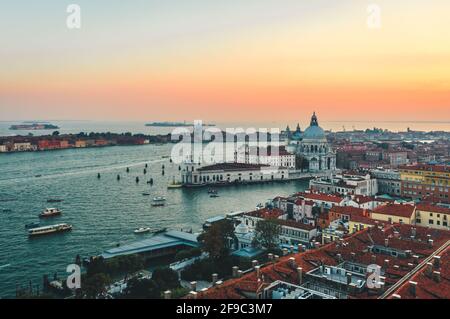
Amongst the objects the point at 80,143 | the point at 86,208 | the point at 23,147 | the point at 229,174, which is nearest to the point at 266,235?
the point at 86,208

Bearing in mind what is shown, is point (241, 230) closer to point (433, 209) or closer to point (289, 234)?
point (289, 234)

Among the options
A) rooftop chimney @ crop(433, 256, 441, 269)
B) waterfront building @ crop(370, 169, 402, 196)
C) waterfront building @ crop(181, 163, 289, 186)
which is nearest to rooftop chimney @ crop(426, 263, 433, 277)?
rooftop chimney @ crop(433, 256, 441, 269)

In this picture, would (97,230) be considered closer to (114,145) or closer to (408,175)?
(408,175)

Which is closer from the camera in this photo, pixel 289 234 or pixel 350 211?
pixel 289 234

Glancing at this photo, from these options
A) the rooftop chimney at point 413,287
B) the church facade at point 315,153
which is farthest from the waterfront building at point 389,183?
the rooftop chimney at point 413,287
